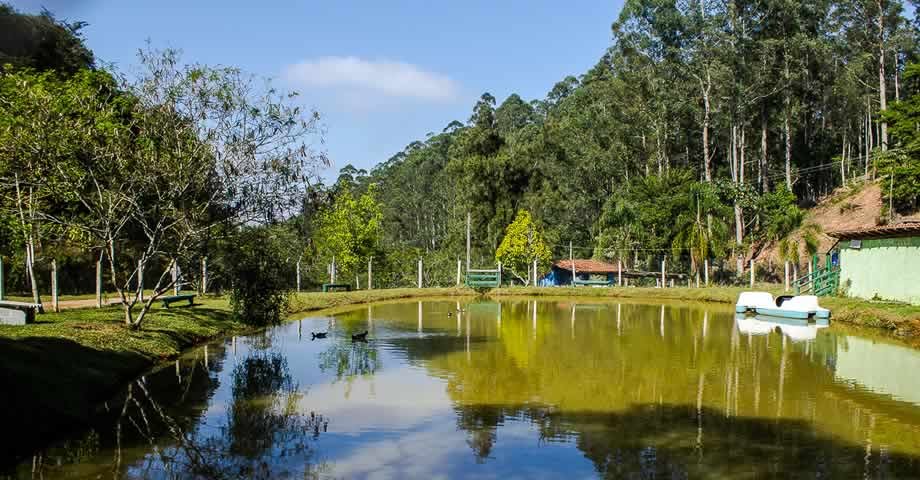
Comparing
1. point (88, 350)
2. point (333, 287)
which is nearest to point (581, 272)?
point (333, 287)

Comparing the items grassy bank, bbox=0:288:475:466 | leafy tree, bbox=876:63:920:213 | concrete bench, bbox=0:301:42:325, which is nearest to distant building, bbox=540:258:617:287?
leafy tree, bbox=876:63:920:213

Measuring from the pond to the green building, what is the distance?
21.0 feet

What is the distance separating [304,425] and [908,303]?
84.4 feet

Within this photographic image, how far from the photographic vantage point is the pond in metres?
10.4

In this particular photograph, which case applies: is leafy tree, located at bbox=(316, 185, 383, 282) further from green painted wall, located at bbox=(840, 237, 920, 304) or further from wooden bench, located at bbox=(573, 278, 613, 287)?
green painted wall, located at bbox=(840, 237, 920, 304)

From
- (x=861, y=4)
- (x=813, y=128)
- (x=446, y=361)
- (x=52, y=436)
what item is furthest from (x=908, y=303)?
(x=813, y=128)

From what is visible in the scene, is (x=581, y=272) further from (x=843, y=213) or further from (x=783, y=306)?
(x=783, y=306)

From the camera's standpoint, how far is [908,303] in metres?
28.5

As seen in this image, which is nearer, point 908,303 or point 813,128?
point 908,303

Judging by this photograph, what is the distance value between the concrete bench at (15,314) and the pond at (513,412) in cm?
399

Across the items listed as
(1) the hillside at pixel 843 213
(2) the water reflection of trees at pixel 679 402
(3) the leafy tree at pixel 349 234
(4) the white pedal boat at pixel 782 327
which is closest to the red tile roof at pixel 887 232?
(4) the white pedal boat at pixel 782 327

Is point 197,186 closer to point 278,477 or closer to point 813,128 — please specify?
point 278,477

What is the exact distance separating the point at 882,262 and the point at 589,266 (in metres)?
27.4

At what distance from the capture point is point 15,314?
18.5 m
